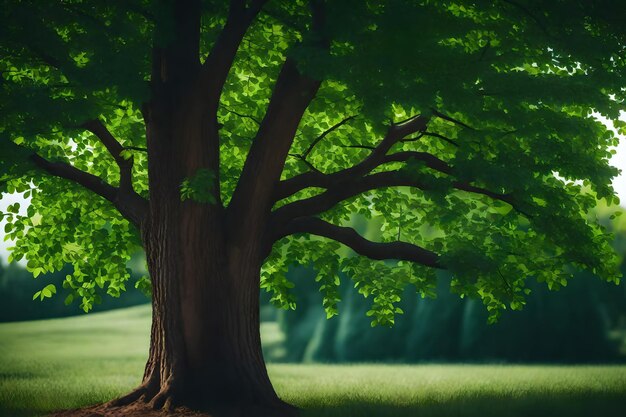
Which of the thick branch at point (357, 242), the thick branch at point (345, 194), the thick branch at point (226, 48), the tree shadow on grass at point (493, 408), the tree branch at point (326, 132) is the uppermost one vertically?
the thick branch at point (226, 48)

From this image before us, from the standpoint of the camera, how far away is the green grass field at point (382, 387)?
12.3 m

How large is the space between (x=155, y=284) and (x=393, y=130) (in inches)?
170

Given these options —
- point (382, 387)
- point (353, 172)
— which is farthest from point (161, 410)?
point (382, 387)

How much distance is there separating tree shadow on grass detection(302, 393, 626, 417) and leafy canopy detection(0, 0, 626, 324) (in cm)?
166

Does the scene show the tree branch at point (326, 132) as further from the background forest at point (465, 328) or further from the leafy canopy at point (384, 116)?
the background forest at point (465, 328)

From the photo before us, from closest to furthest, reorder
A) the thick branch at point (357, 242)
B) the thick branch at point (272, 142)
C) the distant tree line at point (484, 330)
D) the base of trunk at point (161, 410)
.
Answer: the base of trunk at point (161, 410) → the thick branch at point (272, 142) → the thick branch at point (357, 242) → the distant tree line at point (484, 330)

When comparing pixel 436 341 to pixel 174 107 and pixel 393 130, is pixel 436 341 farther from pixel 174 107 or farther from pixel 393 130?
pixel 174 107

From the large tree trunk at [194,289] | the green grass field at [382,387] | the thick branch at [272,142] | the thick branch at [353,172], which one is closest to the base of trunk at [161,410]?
the large tree trunk at [194,289]

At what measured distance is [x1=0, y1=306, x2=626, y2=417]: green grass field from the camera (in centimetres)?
1228

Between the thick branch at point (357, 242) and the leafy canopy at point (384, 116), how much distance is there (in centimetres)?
60

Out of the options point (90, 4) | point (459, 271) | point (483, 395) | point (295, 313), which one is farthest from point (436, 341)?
point (90, 4)

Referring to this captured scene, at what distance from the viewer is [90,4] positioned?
10.8 m

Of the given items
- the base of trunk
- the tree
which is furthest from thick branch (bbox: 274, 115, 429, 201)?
the base of trunk

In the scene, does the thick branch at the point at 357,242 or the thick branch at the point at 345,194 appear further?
the thick branch at the point at 357,242
